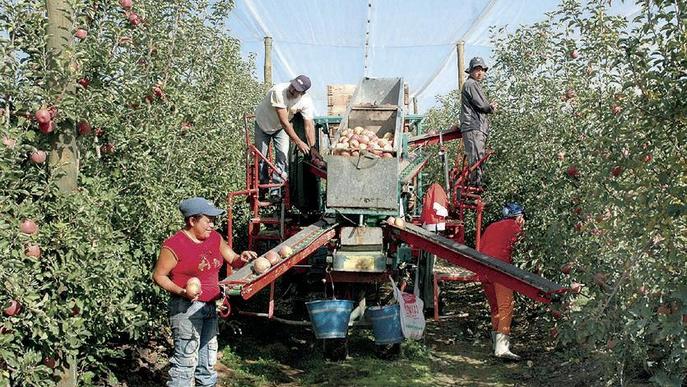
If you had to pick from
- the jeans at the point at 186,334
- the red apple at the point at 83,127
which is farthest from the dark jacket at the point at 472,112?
the red apple at the point at 83,127

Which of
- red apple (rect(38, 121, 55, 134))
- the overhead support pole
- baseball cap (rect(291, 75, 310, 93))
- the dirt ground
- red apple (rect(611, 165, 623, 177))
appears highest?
the overhead support pole

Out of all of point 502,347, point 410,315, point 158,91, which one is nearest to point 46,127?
point 158,91

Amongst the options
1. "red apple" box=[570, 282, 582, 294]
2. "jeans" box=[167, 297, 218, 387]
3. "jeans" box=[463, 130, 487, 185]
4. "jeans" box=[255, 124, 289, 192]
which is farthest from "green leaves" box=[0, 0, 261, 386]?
"jeans" box=[463, 130, 487, 185]

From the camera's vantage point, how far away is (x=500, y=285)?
7207mm

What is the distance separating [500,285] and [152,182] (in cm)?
337

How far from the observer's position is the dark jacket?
930cm

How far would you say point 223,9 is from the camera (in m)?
7.70

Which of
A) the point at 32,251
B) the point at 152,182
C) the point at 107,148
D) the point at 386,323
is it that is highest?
the point at 107,148

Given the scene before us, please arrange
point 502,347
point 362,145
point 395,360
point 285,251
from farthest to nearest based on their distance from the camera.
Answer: point 502,347 → point 395,360 → point 362,145 → point 285,251

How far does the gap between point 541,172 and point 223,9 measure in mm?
3523

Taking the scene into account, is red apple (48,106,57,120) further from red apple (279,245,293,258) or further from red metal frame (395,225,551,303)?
red metal frame (395,225,551,303)

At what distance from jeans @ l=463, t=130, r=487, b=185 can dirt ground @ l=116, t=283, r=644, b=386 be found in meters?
1.68

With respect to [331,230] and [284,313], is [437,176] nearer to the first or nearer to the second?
[284,313]

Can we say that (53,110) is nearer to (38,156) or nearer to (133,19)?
(38,156)
